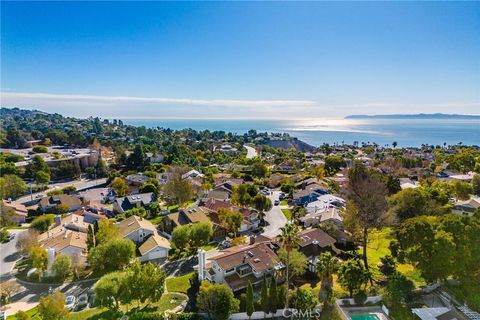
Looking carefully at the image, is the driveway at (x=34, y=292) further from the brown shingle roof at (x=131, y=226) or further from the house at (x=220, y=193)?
the house at (x=220, y=193)

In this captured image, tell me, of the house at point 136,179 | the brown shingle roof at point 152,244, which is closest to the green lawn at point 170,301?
the brown shingle roof at point 152,244

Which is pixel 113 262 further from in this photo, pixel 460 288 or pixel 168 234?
pixel 460 288

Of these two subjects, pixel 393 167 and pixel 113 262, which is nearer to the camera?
pixel 113 262

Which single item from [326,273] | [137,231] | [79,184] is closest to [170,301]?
[326,273]

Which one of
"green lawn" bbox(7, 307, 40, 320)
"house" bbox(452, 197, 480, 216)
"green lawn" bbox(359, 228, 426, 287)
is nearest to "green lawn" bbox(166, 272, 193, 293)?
"green lawn" bbox(7, 307, 40, 320)

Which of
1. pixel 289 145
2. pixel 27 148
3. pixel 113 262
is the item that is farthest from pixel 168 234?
pixel 289 145
